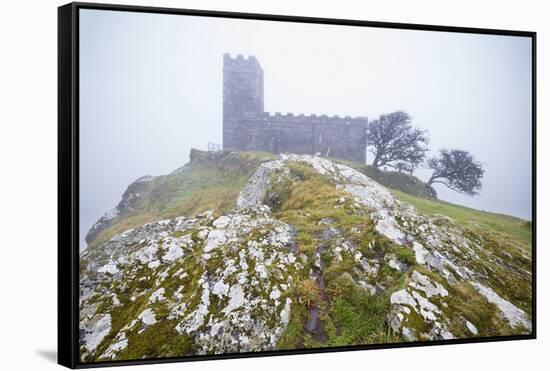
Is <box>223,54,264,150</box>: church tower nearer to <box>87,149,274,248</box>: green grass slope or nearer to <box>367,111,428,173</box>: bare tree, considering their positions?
<box>87,149,274,248</box>: green grass slope

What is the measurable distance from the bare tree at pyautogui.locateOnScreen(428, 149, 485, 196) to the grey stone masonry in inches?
39.7

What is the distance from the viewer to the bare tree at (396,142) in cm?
789

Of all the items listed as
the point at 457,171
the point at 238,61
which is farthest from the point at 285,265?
the point at 457,171

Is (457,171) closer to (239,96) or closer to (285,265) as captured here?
(285,265)

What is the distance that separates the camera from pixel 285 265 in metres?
7.31

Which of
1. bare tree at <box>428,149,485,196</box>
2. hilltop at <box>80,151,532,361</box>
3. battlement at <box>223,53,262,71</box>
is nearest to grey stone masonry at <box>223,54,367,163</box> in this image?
battlement at <box>223,53,262,71</box>

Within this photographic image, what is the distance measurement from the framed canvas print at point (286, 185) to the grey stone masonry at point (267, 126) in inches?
0.7

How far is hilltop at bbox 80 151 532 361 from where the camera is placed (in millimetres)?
6852

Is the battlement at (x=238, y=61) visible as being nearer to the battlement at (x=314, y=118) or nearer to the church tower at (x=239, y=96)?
the church tower at (x=239, y=96)

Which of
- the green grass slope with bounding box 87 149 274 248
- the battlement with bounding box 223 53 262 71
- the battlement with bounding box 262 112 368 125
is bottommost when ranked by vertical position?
the green grass slope with bounding box 87 149 274 248

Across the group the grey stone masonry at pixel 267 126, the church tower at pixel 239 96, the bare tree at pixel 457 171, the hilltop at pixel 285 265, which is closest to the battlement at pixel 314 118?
the grey stone masonry at pixel 267 126

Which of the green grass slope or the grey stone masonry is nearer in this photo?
the green grass slope

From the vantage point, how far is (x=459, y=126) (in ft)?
26.9

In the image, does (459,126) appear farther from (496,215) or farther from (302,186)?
(302,186)
